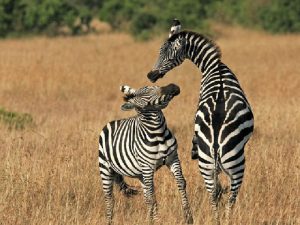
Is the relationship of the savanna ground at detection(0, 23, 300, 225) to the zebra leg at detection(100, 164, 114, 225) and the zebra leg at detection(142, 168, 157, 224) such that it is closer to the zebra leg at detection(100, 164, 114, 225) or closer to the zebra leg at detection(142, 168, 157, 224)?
the zebra leg at detection(100, 164, 114, 225)

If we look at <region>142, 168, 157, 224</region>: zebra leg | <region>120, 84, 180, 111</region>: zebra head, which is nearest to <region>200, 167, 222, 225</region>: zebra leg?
<region>142, 168, 157, 224</region>: zebra leg

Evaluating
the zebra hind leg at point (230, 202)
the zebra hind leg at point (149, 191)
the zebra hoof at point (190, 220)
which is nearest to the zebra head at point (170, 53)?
the zebra hind leg at point (149, 191)

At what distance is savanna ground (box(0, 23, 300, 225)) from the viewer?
8.21 meters

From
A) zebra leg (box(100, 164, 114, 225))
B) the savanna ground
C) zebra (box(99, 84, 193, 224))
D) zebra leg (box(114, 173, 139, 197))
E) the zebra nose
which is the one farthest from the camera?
the savanna ground

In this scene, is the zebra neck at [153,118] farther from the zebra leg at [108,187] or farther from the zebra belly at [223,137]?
the zebra leg at [108,187]

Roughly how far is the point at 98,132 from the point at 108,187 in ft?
16.0

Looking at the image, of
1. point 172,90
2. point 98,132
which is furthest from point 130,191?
point 98,132

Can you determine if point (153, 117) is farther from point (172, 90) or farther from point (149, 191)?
point (149, 191)

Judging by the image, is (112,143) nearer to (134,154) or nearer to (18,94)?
(134,154)

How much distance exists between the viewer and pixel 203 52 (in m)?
8.17

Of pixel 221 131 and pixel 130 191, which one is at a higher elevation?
pixel 221 131

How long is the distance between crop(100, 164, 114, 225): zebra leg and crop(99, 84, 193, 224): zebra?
0.19 metres

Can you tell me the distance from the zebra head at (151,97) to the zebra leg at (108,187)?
1.11 meters

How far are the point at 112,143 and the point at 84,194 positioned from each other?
1.37 metres
